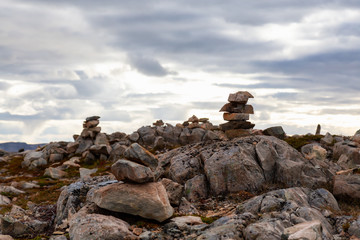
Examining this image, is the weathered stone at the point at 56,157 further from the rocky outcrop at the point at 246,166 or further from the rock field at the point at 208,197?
the rocky outcrop at the point at 246,166

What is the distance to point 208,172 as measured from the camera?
21516mm

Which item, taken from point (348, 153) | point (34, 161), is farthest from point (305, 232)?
point (34, 161)

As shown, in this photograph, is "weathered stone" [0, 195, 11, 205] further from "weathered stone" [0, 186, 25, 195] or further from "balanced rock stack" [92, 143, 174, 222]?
"balanced rock stack" [92, 143, 174, 222]

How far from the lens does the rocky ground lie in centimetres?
1370

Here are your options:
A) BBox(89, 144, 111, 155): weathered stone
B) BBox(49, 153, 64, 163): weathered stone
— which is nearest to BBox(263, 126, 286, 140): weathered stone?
BBox(89, 144, 111, 155): weathered stone

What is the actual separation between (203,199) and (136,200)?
6.31 meters

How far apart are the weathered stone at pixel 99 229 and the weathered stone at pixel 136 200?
36.5 inches

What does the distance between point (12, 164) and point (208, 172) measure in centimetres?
4623

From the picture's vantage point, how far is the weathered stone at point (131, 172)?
15.7 meters

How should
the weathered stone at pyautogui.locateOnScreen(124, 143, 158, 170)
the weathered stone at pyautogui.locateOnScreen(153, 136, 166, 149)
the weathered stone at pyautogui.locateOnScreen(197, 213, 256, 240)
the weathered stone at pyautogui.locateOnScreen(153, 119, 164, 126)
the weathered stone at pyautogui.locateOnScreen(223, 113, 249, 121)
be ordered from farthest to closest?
the weathered stone at pyautogui.locateOnScreen(153, 119, 164, 126) < the weathered stone at pyautogui.locateOnScreen(153, 136, 166, 149) < the weathered stone at pyautogui.locateOnScreen(223, 113, 249, 121) < the weathered stone at pyautogui.locateOnScreen(124, 143, 158, 170) < the weathered stone at pyautogui.locateOnScreen(197, 213, 256, 240)

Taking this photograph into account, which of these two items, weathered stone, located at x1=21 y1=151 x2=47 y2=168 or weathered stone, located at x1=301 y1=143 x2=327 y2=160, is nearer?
weathered stone, located at x1=301 y1=143 x2=327 y2=160

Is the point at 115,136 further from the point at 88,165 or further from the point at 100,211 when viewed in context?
the point at 100,211

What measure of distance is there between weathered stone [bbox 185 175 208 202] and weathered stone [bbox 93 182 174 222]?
16.9 feet

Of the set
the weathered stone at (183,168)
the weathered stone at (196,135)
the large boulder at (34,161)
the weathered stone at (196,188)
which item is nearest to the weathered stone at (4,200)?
the weathered stone at (183,168)
